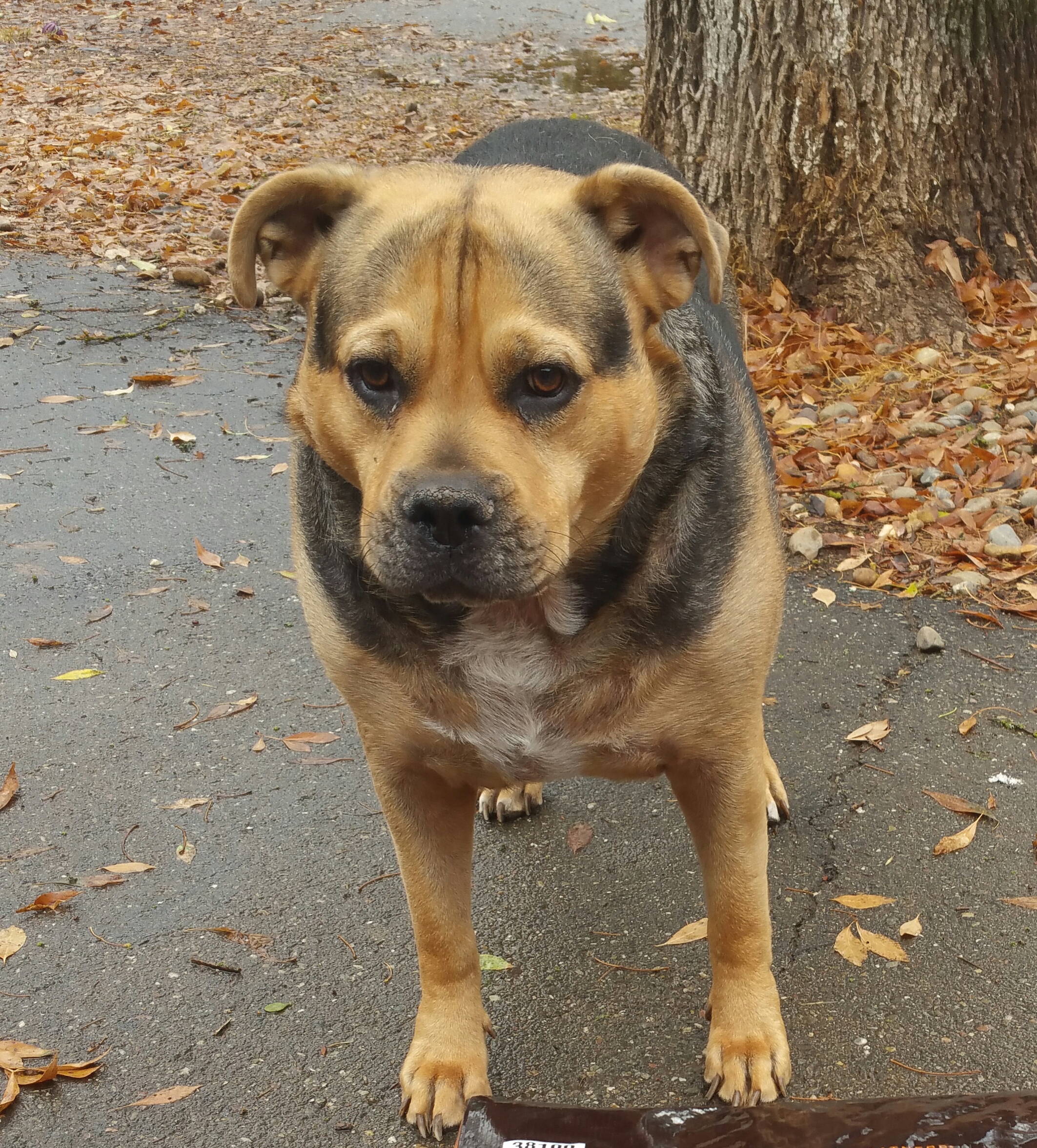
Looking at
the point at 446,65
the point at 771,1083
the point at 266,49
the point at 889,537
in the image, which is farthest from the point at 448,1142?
the point at 266,49

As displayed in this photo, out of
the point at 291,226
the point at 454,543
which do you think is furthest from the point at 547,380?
the point at 291,226

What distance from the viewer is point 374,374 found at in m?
2.71

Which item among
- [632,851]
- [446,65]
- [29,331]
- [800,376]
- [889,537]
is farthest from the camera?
[446,65]

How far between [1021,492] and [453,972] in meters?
3.81

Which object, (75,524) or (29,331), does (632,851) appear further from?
(29,331)

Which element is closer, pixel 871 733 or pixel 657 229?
pixel 657 229

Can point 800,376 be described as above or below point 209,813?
above

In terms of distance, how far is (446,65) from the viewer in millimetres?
14938

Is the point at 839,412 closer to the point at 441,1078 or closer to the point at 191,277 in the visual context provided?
the point at 441,1078

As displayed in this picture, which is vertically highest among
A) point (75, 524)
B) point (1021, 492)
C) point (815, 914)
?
point (1021, 492)

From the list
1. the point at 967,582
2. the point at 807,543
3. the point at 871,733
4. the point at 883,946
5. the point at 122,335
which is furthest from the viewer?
the point at 122,335

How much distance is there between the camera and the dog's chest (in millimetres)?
2936

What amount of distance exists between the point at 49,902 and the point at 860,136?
18.2ft

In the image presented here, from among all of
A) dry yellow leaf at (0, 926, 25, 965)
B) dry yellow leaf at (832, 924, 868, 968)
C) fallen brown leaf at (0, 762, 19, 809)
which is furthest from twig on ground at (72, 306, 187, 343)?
dry yellow leaf at (832, 924, 868, 968)
